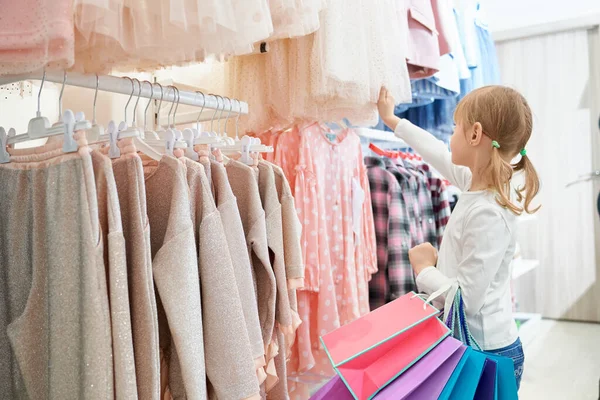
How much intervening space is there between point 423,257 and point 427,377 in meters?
0.55

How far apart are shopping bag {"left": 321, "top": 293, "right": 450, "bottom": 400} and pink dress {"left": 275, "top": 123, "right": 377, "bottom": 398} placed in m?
0.68

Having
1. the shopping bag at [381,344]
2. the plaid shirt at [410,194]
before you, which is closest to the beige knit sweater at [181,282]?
the shopping bag at [381,344]

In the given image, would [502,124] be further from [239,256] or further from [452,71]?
[452,71]

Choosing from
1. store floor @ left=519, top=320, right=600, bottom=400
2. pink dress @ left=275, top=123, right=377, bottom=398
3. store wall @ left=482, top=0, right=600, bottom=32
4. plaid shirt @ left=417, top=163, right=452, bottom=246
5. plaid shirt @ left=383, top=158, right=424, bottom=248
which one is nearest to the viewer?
pink dress @ left=275, top=123, right=377, bottom=398

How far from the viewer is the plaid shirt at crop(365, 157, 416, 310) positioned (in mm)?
2393

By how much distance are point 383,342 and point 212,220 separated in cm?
47

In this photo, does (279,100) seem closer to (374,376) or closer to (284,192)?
(284,192)

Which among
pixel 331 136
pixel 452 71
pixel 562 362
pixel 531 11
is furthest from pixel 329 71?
pixel 531 11

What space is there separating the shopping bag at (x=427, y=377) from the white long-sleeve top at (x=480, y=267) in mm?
310

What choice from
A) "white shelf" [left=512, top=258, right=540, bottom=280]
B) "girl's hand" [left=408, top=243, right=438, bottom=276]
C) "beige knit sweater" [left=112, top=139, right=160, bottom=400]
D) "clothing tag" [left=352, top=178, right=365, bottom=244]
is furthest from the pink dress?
"white shelf" [left=512, top=258, right=540, bottom=280]

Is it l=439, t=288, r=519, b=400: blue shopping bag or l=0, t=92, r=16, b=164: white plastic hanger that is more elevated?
l=0, t=92, r=16, b=164: white plastic hanger

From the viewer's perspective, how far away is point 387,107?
2.04 m

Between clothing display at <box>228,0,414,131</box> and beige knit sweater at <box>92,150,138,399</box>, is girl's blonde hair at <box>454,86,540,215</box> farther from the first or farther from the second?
beige knit sweater at <box>92,150,138,399</box>

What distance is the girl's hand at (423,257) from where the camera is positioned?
1.68 m
